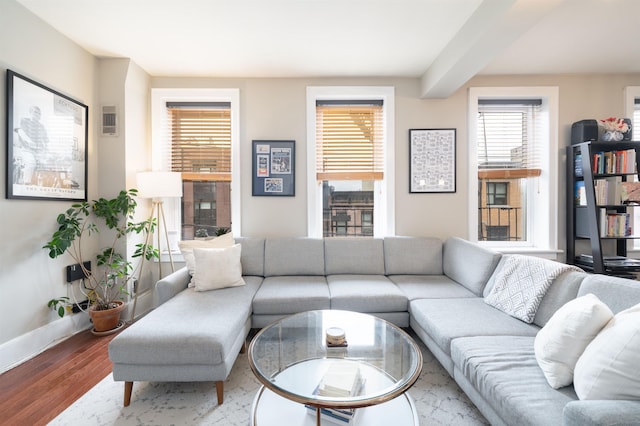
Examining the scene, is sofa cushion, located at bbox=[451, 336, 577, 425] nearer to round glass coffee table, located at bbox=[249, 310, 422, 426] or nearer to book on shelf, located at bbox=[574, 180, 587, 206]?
round glass coffee table, located at bbox=[249, 310, 422, 426]

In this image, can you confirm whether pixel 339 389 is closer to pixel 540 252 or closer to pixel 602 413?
pixel 602 413

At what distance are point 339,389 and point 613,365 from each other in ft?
3.32

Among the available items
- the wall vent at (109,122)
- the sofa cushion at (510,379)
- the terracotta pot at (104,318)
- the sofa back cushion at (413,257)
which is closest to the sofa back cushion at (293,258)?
the sofa back cushion at (413,257)

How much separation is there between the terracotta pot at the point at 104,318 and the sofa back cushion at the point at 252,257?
3.86 feet

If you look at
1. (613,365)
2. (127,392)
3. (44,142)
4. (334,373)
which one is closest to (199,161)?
(44,142)

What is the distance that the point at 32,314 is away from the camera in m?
2.06

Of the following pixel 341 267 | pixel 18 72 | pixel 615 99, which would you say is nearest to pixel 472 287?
pixel 341 267

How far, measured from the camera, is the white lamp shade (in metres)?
2.57

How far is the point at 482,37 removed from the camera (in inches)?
75.4

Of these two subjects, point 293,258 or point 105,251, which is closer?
point 105,251

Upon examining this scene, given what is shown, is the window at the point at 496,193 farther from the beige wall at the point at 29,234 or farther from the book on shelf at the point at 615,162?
the beige wall at the point at 29,234

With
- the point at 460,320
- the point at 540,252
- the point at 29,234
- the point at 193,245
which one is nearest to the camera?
the point at 460,320

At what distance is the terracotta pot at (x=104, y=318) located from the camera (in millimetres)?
2350

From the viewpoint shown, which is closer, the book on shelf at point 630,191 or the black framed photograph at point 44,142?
the black framed photograph at point 44,142
